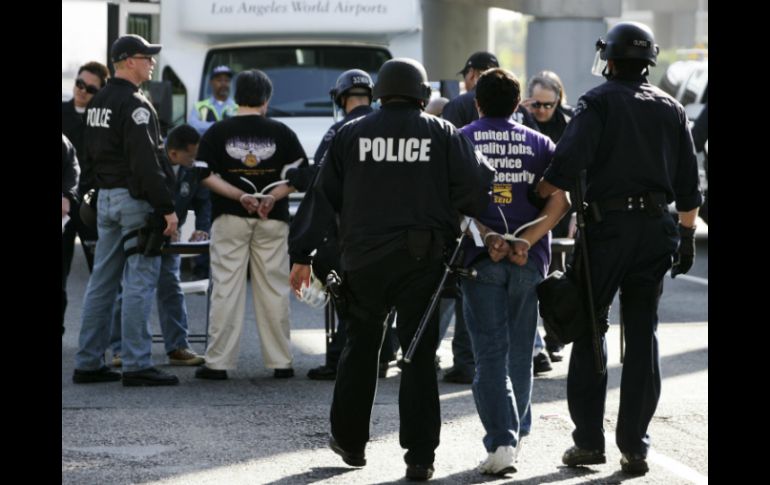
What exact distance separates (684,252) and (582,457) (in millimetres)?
970

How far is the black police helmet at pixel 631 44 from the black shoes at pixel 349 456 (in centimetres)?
197

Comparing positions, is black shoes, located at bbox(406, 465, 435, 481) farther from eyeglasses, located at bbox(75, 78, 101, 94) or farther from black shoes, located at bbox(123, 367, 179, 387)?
eyeglasses, located at bbox(75, 78, 101, 94)

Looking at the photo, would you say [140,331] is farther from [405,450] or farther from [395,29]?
[395,29]

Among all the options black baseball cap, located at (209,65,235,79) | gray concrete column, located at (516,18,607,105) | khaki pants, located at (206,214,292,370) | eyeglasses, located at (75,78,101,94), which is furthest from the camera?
gray concrete column, located at (516,18,607,105)

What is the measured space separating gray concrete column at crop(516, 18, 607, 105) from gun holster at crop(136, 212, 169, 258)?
37.9 ft

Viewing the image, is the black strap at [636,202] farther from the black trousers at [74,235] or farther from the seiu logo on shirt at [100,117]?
the black trousers at [74,235]

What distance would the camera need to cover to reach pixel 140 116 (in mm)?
8258

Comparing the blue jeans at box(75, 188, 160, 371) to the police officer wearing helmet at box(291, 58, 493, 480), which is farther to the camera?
the blue jeans at box(75, 188, 160, 371)

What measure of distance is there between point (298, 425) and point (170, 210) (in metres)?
1.61

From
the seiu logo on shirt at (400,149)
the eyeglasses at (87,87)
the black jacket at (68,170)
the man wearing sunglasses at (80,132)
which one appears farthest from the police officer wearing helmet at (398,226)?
the eyeglasses at (87,87)

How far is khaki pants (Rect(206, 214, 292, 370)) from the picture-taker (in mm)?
8719

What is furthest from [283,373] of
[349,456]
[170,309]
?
[349,456]

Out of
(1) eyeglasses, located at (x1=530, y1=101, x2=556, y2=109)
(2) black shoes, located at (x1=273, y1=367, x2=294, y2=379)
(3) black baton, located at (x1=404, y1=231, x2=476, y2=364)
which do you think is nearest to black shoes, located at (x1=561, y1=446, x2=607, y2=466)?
(3) black baton, located at (x1=404, y1=231, x2=476, y2=364)
